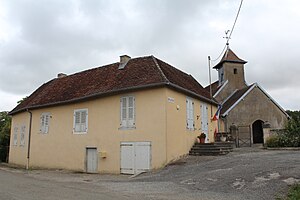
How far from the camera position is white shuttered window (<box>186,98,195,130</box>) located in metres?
16.5

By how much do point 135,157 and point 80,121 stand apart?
179 inches

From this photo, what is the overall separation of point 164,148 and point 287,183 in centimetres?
633

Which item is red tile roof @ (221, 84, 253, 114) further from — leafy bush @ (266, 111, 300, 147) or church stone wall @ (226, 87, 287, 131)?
leafy bush @ (266, 111, 300, 147)

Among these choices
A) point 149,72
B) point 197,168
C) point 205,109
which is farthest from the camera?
point 205,109

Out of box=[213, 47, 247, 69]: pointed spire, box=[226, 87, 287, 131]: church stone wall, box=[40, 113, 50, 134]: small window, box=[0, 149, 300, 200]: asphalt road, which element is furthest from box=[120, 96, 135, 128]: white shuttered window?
box=[213, 47, 247, 69]: pointed spire

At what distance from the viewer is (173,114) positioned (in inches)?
593

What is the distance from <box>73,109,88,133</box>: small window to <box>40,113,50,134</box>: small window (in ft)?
9.16

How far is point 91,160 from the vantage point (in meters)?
16.8

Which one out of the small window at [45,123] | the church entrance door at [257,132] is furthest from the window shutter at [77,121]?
the church entrance door at [257,132]

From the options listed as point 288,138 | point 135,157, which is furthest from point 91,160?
point 288,138

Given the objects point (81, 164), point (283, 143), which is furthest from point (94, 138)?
point (283, 143)

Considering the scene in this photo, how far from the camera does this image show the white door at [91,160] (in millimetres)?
16469

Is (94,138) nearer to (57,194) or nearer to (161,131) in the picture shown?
(161,131)

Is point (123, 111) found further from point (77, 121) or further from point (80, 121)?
point (77, 121)
